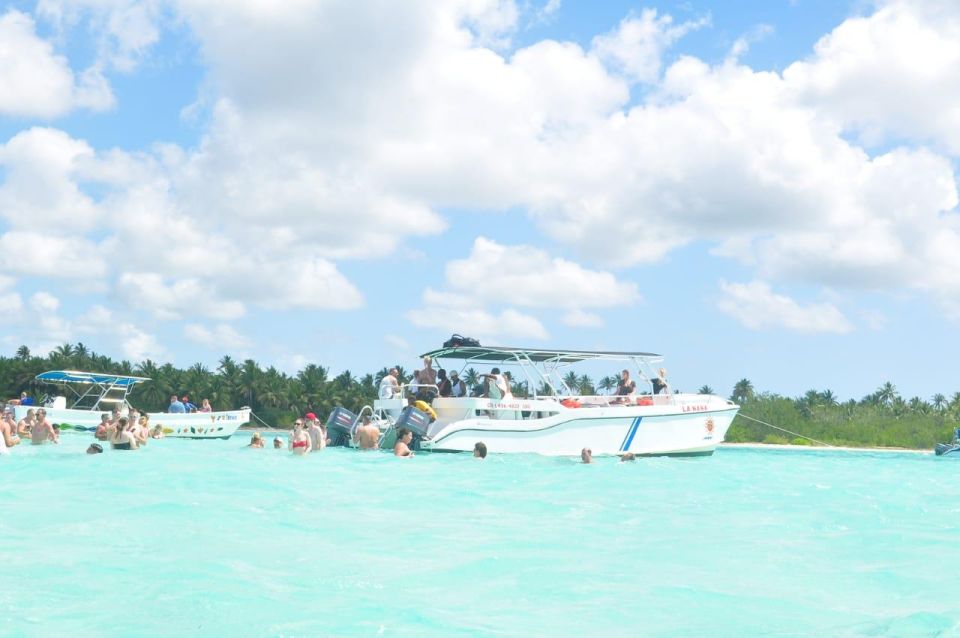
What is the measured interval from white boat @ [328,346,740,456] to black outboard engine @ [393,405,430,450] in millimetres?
22

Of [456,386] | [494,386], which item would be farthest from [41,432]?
[494,386]

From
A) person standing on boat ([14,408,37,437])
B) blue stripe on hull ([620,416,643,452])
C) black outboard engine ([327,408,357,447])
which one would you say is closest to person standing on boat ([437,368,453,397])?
black outboard engine ([327,408,357,447])

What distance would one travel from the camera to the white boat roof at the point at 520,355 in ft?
65.5

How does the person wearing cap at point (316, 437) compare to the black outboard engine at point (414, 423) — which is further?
the person wearing cap at point (316, 437)

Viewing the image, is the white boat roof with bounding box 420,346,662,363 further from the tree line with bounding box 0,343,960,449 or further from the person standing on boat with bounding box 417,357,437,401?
the tree line with bounding box 0,343,960,449

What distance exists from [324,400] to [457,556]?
5983 centimetres

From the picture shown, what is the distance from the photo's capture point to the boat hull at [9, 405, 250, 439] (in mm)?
27594

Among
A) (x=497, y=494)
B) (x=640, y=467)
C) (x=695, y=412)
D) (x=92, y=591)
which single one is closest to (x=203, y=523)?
(x=92, y=591)

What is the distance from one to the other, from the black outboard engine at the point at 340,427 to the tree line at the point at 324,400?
850 inches

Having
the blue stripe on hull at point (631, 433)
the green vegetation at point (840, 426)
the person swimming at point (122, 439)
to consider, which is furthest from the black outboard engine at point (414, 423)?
the green vegetation at point (840, 426)

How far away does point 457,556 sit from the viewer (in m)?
8.64

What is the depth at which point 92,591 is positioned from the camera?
6.88m

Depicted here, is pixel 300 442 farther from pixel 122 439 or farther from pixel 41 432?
pixel 41 432

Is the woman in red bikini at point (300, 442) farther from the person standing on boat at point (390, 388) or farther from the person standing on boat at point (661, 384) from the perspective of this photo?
the person standing on boat at point (661, 384)
